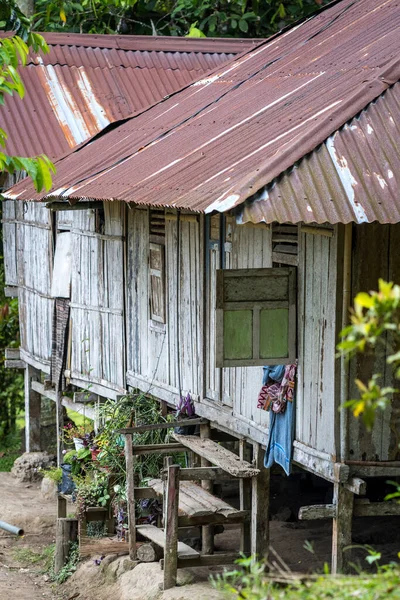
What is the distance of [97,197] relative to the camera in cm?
967

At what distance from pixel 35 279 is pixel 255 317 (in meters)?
7.23

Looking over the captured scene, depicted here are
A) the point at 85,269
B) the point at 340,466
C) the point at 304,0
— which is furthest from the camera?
the point at 304,0

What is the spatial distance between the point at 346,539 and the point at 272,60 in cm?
542

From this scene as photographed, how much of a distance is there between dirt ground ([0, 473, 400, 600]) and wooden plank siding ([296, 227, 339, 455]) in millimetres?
1735

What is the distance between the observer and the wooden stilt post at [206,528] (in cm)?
1048

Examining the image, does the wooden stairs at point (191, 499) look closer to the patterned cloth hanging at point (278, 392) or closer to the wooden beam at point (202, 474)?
the wooden beam at point (202, 474)

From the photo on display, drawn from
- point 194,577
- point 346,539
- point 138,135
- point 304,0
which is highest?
point 304,0

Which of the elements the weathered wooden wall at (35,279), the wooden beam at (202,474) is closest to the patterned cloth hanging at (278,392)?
the wooden beam at (202,474)

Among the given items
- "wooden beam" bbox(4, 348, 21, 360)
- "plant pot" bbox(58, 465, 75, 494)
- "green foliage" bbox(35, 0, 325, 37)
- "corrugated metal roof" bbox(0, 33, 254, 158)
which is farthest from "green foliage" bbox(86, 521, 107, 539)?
"green foliage" bbox(35, 0, 325, 37)

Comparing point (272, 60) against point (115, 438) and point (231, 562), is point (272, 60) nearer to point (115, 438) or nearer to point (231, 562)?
point (115, 438)

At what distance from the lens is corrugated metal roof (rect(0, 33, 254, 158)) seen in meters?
14.1

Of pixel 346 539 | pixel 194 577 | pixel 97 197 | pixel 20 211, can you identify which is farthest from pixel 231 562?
pixel 20 211

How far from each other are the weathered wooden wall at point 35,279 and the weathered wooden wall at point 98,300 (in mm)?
850

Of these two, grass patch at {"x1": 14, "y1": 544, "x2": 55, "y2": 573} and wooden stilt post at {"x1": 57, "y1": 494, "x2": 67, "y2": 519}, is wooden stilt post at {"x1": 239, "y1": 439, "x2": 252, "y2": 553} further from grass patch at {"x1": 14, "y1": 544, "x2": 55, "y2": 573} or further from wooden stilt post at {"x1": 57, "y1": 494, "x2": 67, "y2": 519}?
grass patch at {"x1": 14, "y1": 544, "x2": 55, "y2": 573}
